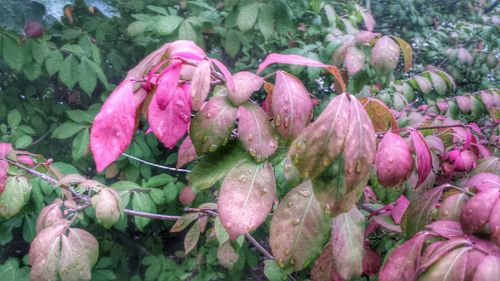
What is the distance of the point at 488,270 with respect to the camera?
544 millimetres

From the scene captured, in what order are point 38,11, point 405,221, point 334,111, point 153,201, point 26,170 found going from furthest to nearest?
point 153,201, point 38,11, point 26,170, point 405,221, point 334,111

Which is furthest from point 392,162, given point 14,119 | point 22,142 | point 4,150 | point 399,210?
point 14,119

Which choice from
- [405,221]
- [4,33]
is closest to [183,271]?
[4,33]

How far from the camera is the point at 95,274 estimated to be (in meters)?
2.18

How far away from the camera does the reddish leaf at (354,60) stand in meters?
1.46

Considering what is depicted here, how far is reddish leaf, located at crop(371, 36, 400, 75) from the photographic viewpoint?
136 centimetres

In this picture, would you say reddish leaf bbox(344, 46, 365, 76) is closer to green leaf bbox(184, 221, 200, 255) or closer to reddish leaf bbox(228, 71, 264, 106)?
green leaf bbox(184, 221, 200, 255)

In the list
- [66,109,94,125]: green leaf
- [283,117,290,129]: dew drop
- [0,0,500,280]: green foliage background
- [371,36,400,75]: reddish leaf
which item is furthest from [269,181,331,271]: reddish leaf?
[66,109,94,125]: green leaf

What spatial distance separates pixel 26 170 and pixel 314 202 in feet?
3.43

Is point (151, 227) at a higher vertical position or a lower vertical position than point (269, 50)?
lower

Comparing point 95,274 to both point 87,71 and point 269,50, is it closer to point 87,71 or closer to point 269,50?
point 87,71

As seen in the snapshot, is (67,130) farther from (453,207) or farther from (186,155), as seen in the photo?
(453,207)

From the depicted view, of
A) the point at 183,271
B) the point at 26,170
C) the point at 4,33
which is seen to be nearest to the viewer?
the point at 26,170

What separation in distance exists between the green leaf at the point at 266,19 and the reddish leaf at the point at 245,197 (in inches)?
51.8
